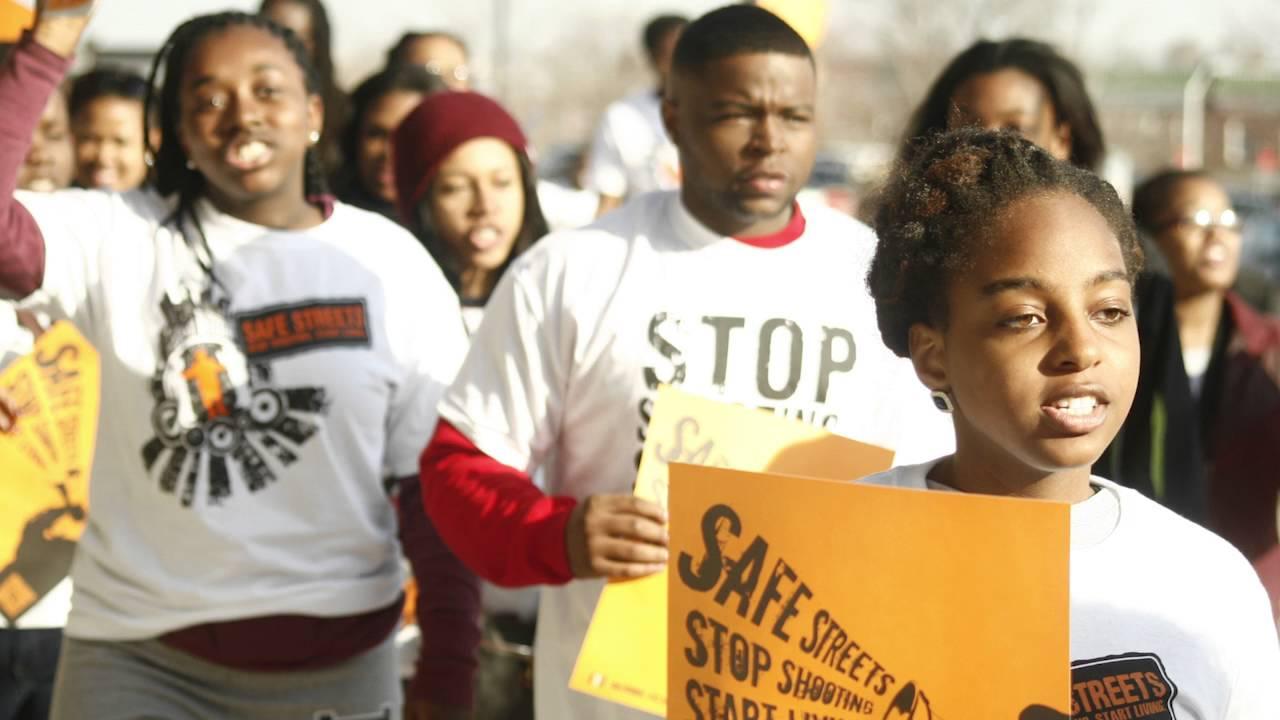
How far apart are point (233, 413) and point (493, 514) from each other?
0.88 meters

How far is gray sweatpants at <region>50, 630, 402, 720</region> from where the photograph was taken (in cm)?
387

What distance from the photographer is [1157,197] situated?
6285mm

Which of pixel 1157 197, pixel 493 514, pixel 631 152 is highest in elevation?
pixel 631 152

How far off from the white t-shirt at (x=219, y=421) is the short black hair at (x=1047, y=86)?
5.59 ft

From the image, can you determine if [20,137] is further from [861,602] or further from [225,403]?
[861,602]

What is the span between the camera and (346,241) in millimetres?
4250

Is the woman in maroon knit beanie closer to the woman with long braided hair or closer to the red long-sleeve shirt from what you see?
the woman with long braided hair

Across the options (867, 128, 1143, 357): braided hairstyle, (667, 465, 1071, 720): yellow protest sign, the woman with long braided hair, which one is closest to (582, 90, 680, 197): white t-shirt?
the woman with long braided hair

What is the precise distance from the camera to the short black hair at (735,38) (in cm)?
370

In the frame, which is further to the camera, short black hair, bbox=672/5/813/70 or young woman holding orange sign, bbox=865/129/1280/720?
short black hair, bbox=672/5/813/70

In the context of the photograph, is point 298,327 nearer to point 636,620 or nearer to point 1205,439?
point 636,620

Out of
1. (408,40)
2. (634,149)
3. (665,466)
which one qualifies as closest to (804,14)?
(665,466)

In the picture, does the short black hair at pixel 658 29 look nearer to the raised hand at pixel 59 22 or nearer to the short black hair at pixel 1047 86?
the short black hair at pixel 1047 86

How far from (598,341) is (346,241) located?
97cm
